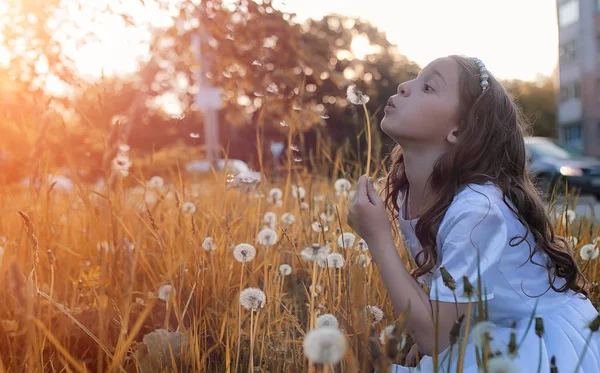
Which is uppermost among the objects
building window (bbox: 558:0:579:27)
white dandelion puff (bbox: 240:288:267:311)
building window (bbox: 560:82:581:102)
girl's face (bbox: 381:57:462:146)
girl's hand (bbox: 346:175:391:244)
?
A: building window (bbox: 558:0:579:27)

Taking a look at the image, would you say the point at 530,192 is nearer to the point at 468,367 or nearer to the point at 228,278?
the point at 468,367

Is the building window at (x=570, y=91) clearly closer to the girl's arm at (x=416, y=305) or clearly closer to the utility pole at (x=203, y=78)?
the utility pole at (x=203, y=78)

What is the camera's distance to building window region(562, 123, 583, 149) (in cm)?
3447

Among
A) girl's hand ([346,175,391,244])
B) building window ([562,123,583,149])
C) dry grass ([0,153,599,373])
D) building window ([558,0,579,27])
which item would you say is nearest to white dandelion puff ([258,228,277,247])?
dry grass ([0,153,599,373])

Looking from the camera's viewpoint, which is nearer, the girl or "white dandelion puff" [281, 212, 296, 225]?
the girl

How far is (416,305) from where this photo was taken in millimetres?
1414

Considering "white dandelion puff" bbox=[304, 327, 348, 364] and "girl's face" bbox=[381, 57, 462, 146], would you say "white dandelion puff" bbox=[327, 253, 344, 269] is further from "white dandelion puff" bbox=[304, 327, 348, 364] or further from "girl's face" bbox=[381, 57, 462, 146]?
"white dandelion puff" bbox=[304, 327, 348, 364]

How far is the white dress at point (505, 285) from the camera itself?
143 cm

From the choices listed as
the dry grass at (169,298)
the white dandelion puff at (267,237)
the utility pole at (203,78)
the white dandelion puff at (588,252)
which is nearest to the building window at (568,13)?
the utility pole at (203,78)

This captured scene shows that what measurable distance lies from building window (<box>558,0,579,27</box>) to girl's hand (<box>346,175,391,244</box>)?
35167 millimetres

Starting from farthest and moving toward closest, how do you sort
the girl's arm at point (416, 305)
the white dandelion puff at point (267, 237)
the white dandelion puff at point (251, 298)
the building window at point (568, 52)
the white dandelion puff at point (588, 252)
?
the building window at point (568, 52) < the white dandelion puff at point (588, 252) < the white dandelion puff at point (267, 237) < the white dandelion puff at point (251, 298) < the girl's arm at point (416, 305)

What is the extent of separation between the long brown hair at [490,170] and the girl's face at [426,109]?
34 millimetres

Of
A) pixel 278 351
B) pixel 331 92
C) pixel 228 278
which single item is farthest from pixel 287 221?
pixel 331 92

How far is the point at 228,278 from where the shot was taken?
1.98m
